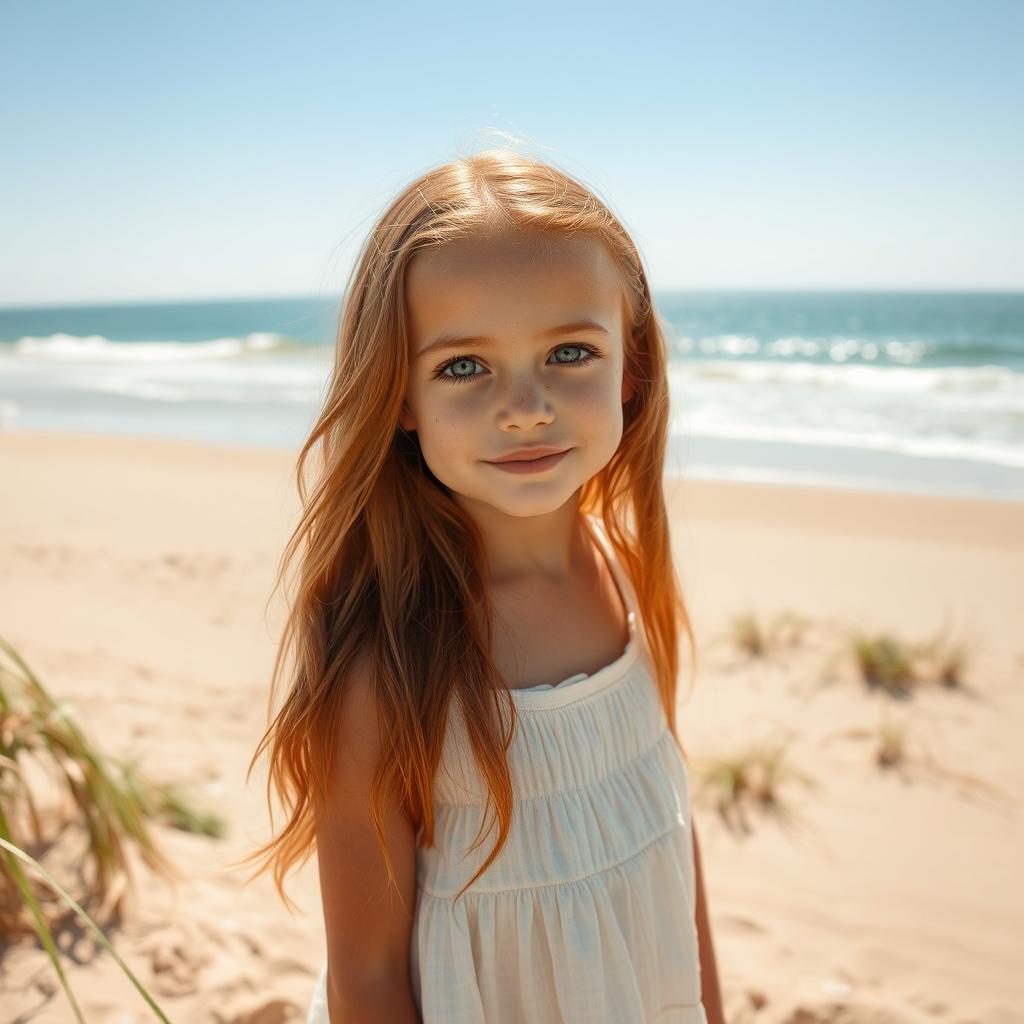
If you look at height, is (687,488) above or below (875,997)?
above

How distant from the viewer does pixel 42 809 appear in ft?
8.80

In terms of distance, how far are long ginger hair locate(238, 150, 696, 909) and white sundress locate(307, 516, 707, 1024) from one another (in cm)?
5

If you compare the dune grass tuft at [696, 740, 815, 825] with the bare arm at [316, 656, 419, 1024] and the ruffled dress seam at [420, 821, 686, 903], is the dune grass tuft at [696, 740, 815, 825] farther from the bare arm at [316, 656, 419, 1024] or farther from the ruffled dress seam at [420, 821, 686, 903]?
the bare arm at [316, 656, 419, 1024]

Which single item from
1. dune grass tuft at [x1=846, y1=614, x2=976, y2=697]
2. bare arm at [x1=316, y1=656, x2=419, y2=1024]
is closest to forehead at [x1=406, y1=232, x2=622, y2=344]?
bare arm at [x1=316, y1=656, x2=419, y2=1024]

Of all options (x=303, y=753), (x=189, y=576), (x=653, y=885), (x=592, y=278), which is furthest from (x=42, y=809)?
(x=189, y=576)

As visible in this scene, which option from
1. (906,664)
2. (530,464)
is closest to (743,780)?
(906,664)

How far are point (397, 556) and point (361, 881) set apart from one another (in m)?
0.49

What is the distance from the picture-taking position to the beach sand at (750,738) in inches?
93.7

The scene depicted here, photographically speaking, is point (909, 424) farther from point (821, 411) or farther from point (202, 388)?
point (202, 388)

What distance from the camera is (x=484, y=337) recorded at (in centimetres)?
125

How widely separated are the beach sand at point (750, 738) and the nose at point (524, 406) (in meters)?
1.15

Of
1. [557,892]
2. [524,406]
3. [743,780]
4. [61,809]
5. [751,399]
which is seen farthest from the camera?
[751,399]

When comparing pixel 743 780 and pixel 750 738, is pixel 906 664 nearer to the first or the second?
pixel 750 738

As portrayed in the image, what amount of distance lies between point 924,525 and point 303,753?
22.2 feet
